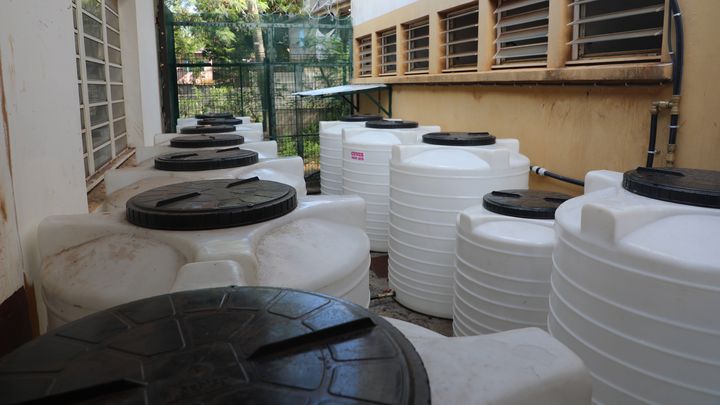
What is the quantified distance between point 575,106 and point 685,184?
2586 millimetres

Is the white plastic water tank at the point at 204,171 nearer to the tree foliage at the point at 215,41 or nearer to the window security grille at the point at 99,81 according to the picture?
the window security grille at the point at 99,81

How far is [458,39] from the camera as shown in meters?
6.62

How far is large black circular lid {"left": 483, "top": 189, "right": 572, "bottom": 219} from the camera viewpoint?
9.30ft

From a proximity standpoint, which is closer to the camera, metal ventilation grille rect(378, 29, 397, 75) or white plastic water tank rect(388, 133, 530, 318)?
white plastic water tank rect(388, 133, 530, 318)

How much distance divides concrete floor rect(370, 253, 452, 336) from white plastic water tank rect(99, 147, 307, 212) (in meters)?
1.65

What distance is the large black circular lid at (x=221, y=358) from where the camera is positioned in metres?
0.76

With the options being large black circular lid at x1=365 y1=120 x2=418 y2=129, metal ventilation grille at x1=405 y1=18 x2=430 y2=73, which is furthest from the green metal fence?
large black circular lid at x1=365 y1=120 x2=418 y2=129

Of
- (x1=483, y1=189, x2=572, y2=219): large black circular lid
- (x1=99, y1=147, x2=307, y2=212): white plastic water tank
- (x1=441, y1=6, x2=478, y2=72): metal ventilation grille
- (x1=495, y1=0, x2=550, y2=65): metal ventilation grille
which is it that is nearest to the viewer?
(x1=99, y1=147, x2=307, y2=212): white plastic water tank

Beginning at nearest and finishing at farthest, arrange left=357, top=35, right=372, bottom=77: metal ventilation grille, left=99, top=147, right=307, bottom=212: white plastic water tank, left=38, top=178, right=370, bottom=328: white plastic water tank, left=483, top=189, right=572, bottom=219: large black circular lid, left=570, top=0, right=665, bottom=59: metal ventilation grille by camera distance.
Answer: left=38, top=178, right=370, bottom=328: white plastic water tank, left=99, top=147, right=307, bottom=212: white plastic water tank, left=483, top=189, right=572, bottom=219: large black circular lid, left=570, top=0, right=665, bottom=59: metal ventilation grille, left=357, top=35, right=372, bottom=77: metal ventilation grille

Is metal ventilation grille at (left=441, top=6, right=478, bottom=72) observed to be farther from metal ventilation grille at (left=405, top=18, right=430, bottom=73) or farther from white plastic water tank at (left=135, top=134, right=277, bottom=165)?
white plastic water tank at (left=135, top=134, right=277, bottom=165)

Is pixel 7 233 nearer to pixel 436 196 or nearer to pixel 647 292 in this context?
pixel 647 292

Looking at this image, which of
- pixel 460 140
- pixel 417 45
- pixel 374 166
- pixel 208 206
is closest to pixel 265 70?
pixel 417 45

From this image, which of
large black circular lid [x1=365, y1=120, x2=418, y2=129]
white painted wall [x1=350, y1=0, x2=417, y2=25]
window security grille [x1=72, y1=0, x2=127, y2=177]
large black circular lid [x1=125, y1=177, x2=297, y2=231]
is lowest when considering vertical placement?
large black circular lid [x1=125, y1=177, x2=297, y2=231]

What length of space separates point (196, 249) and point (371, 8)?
27.8 feet
